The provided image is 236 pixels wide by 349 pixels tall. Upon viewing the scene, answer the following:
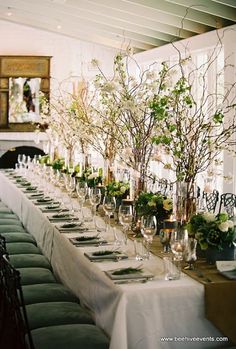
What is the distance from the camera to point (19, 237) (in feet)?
19.2

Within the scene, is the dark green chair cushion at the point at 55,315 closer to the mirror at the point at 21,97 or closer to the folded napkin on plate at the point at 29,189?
the folded napkin on plate at the point at 29,189

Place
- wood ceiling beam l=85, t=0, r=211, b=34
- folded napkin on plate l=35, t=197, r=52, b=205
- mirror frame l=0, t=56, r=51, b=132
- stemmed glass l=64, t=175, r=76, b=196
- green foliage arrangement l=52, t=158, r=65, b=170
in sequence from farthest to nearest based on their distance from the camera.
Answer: mirror frame l=0, t=56, r=51, b=132 < wood ceiling beam l=85, t=0, r=211, b=34 < green foliage arrangement l=52, t=158, r=65, b=170 < stemmed glass l=64, t=175, r=76, b=196 < folded napkin on plate l=35, t=197, r=52, b=205

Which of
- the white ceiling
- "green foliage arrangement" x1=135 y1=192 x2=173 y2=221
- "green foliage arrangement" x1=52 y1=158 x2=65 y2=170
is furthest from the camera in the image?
the white ceiling

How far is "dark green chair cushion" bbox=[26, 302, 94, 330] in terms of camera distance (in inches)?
135

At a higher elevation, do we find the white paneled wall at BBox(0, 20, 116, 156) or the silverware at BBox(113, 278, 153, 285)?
the white paneled wall at BBox(0, 20, 116, 156)

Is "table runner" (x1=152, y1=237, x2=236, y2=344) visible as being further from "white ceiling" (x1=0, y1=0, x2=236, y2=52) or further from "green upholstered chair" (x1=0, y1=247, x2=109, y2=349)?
"white ceiling" (x1=0, y1=0, x2=236, y2=52)

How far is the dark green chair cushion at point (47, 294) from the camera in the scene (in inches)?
153

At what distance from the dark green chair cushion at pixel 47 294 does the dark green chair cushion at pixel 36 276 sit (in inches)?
7.0

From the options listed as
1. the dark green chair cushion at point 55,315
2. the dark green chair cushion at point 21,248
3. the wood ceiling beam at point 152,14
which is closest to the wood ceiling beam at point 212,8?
the wood ceiling beam at point 152,14

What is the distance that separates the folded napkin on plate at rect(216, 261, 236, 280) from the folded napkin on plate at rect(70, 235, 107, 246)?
1020mm

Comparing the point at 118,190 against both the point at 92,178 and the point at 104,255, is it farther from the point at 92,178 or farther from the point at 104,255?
the point at 104,255

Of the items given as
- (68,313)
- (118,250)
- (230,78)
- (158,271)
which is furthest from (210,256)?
(230,78)

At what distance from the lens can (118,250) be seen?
3842 millimetres

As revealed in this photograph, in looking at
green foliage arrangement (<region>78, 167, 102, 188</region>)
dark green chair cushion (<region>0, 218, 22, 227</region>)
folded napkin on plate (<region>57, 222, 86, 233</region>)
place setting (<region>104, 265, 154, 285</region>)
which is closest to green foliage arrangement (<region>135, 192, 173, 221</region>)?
folded napkin on plate (<region>57, 222, 86, 233</region>)
